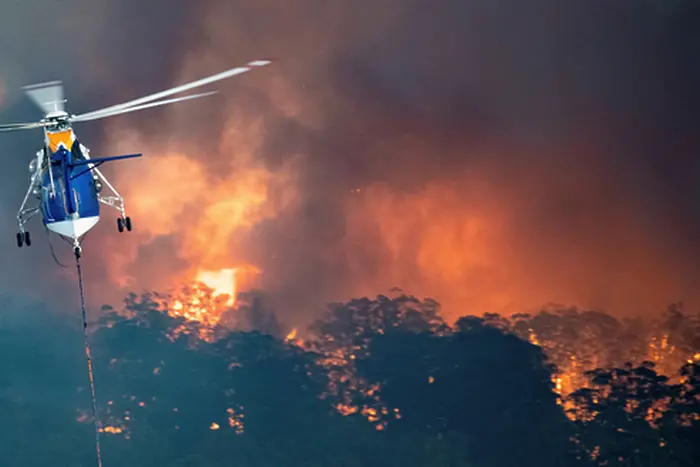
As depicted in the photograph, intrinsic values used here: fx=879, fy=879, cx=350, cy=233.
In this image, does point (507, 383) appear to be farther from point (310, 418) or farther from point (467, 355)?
point (310, 418)

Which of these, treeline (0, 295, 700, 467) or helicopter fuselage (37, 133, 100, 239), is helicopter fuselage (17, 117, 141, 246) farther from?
treeline (0, 295, 700, 467)

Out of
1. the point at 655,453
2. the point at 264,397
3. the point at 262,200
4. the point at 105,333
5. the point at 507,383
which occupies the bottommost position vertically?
the point at 655,453

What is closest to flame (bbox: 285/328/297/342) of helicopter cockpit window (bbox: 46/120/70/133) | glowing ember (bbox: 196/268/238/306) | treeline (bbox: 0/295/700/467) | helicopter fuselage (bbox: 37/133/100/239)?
treeline (bbox: 0/295/700/467)

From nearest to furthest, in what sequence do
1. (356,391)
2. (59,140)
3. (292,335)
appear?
(59,140) → (292,335) → (356,391)

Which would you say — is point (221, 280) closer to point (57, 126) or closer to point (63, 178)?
point (63, 178)

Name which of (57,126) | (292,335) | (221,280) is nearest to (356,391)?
(292,335)

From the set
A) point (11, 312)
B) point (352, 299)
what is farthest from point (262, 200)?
point (11, 312)

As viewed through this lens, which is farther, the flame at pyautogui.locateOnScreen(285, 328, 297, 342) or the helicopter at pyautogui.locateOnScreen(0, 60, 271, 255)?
the flame at pyautogui.locateOnScreen(285, 328, 297, 342)
